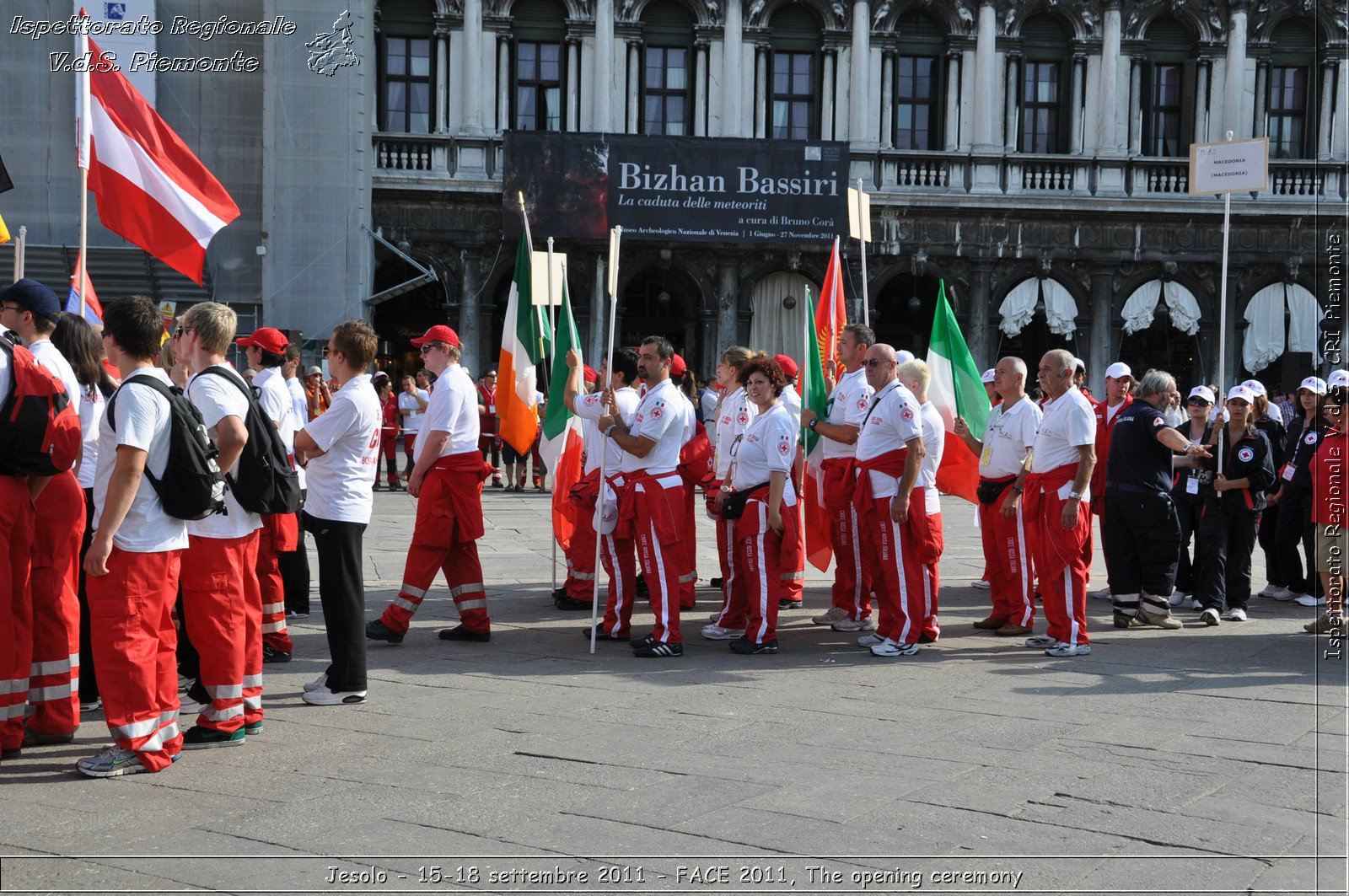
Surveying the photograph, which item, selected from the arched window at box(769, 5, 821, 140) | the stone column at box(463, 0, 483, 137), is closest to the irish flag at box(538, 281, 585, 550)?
the stone column at box(463, 0, 483, 137)

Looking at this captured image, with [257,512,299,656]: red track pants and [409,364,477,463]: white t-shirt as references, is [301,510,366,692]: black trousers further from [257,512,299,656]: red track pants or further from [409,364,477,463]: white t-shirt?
[409,364,477,463]: white t-shirt

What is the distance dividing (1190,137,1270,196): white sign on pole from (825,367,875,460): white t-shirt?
3863 mm

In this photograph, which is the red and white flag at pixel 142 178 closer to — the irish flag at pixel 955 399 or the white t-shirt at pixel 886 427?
the white t-shirt at pixel 886 427

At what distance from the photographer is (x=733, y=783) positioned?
506 centimetres

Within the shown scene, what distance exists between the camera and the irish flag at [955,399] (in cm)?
1048

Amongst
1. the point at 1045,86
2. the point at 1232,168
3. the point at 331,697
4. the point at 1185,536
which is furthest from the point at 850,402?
the point at 1045,86

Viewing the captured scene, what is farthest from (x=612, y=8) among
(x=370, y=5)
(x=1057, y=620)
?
(x=1057, y=620)

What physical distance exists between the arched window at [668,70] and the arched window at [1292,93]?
11678 mm

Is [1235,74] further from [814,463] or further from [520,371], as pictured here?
[520,371]

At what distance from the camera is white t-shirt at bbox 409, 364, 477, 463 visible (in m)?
7.64

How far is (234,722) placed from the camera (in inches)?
220

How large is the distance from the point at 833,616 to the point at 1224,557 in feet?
9.41

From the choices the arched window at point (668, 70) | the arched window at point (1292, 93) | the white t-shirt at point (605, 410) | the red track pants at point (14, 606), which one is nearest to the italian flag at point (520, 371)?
the white t-shirt at point (605, 410)

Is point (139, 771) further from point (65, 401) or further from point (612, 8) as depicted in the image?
point (612, 8)
